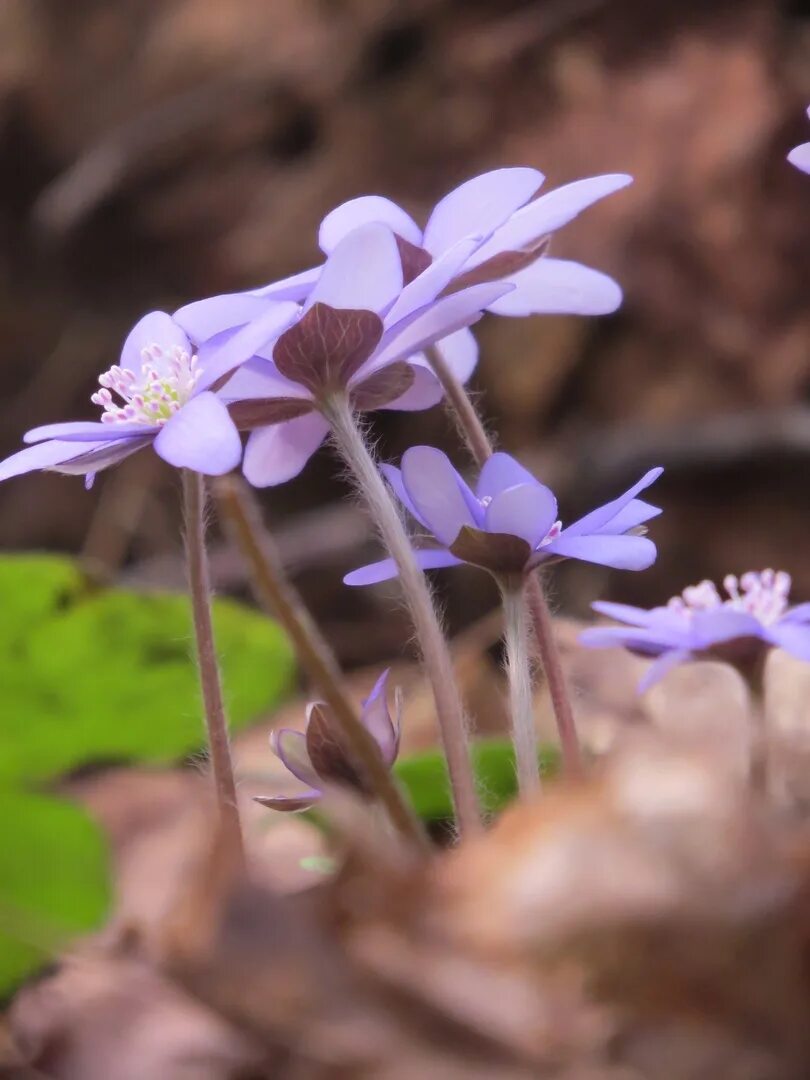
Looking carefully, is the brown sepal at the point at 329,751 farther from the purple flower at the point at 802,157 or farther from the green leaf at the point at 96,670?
the green leaf at the point at 96,670

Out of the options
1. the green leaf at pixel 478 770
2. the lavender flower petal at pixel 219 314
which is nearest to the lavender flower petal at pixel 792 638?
the lavender flower petal at pixel 219 314

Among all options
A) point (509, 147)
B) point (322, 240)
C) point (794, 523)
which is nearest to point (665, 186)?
point (509, 147)

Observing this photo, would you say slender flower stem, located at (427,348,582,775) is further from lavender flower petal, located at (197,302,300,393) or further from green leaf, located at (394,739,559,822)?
green leaf, located at (394,739,559,822)

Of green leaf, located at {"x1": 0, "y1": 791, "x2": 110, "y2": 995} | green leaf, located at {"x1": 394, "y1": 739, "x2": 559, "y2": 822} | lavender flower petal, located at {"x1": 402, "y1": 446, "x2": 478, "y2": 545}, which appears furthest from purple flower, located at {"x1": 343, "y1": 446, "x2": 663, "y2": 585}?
green leaf, located at {"x1": 0, "y1": 791, "x2": 110, "y2": 995}

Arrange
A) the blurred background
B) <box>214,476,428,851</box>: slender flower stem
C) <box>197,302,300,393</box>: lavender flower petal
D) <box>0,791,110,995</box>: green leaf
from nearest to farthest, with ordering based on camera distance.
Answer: <box>214,476,428,851</box>: slender flower stem < <box>197,302,300,393</box>: lavender flower petal < <box>0,791,110,995</box>: green leaf < the blurred background

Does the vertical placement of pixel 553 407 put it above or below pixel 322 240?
above

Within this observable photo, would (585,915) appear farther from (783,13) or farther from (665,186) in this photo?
(783,13)
